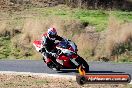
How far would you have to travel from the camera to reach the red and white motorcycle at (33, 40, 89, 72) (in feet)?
61.2

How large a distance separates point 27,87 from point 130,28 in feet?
43.3

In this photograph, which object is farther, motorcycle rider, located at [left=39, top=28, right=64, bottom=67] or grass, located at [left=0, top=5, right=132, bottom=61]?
grass, located at [left=0, top=5, right=132, bottom=61]

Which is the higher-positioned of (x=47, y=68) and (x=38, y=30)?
(x=47, y=68)

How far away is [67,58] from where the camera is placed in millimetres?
18844

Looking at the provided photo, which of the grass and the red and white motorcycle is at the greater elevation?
the red and white motorcycle

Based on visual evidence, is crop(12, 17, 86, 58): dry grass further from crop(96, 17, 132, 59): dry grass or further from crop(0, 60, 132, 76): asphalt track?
crop(0, 60, 132, 76): asphalt track

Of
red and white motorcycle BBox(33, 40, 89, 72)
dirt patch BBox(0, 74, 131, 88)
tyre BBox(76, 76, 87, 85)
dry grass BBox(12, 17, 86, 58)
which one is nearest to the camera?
tyre BBox(76, 76, 87, 85)

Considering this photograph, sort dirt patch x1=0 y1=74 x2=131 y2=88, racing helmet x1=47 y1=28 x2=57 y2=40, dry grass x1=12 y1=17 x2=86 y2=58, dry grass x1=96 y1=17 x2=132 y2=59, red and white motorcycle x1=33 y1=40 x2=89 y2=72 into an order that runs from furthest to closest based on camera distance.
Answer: dry grass x1=12 y1=17 x2=86 y2=58, dry grass x1=96 y1=17 x2=132 y2=59, racing helmet x1=47 y1=28 x2=57 y2=40, red and white motorcycle x1=33 y1=40 x2=89 y2=72, dirt patch x1=0 y1=74 x2=131 y2=88

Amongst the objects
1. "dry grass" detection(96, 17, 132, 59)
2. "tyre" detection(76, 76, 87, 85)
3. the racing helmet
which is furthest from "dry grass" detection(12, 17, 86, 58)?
"tyre" detection(76, 76, 87, 85)

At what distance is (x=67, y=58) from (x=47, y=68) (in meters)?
1.90

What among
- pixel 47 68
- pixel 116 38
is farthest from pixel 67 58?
pixel 116 38

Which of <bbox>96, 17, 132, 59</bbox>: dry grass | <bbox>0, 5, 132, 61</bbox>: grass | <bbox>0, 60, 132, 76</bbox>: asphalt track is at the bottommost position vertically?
<bbox>0, 5, 132, 61</bbox>: grass

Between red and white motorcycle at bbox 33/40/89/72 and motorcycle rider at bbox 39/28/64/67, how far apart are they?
179mm

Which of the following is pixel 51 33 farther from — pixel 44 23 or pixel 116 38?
pixel 44 23
